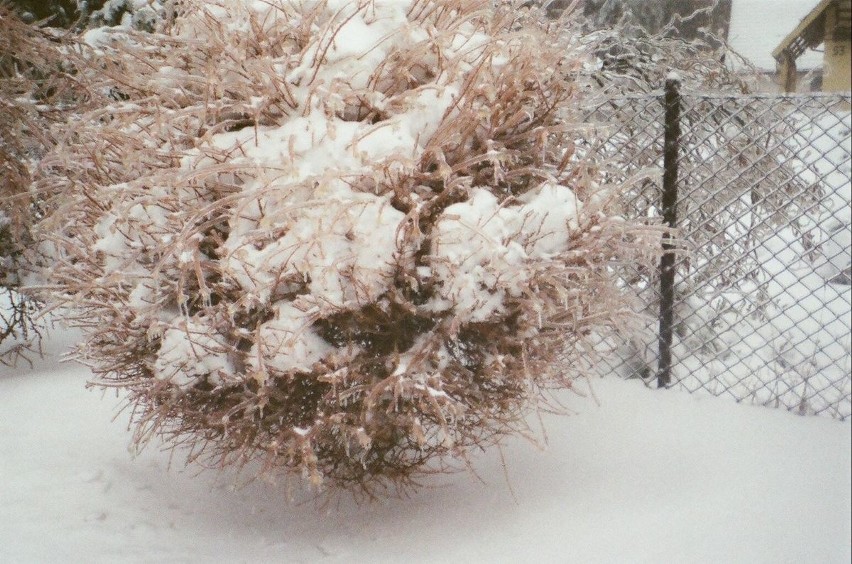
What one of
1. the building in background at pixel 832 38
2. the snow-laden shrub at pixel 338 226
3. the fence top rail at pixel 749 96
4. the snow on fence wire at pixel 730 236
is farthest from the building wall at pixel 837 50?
the snow on fence wire at pixel 730 236

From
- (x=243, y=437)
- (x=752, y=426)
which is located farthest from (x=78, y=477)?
(x=752, y=426)

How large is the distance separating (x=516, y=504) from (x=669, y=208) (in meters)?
1.96

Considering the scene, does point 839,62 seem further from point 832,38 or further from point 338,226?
point 338,226

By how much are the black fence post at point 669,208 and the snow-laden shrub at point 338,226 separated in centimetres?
153

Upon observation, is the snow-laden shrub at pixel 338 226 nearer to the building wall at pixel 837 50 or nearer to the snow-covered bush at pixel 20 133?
the building wall at pixel 837 50

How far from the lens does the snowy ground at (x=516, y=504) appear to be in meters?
2.33

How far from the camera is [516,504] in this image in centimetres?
273

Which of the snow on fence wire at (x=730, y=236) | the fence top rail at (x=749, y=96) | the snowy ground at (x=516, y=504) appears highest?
the fence top rail at (x=749, y=96)

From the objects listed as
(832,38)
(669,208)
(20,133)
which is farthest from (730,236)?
(20,133)

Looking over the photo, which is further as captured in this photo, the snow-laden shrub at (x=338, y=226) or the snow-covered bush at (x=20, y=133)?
the snow-covered bush at (x=20, y=133)

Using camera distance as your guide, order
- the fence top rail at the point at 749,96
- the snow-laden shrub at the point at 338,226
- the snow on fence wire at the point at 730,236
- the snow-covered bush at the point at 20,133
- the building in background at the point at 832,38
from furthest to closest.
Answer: the snow-covered bush at the point at 20,133 → the snow on fence wire at the point at 730,236 → the fence top rail at the point at 749,96 → the snow-laden shrub at the point at 338,226 → the building in background at the point at 832,38

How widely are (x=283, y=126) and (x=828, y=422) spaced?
9.32 ft

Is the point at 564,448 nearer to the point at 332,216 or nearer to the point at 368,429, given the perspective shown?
the point at 368,429

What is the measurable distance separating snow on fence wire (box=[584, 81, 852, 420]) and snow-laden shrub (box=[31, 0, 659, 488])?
1.56m
